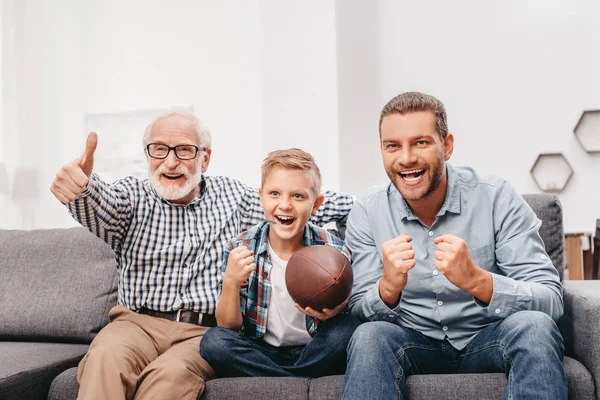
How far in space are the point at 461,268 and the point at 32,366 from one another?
4.66 ft

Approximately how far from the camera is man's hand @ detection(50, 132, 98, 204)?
1.93 metres

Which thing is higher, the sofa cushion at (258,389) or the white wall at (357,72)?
the white wall at (357,72)

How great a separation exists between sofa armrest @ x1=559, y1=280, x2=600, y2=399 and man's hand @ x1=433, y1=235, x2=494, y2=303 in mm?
297

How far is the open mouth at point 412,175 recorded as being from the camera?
74.3 inches

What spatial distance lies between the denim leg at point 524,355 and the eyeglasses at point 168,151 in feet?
4.04

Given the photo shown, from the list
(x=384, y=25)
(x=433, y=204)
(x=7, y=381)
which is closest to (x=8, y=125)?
(x=384, y=25)

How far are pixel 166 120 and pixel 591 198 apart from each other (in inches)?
162

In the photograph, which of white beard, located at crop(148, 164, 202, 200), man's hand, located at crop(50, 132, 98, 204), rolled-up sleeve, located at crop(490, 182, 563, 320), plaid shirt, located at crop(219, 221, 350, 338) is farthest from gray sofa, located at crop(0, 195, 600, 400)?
man's hand, located at crop(50, 132, 98, 204)

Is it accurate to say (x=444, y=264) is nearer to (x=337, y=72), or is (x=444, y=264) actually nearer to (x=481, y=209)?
(x=481, y=209)

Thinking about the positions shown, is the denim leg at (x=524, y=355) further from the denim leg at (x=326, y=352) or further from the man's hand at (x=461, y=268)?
the denim leg at (x=326, y=352)

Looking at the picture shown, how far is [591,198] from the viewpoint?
5.14 metres

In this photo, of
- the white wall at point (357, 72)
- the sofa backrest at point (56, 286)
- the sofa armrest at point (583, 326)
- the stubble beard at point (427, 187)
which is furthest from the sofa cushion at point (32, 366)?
the white wall at point (357, 72)

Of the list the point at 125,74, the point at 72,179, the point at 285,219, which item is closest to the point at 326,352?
the point at 285,219

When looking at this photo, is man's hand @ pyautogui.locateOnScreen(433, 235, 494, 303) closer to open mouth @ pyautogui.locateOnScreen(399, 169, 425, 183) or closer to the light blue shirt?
the light blue shirt
